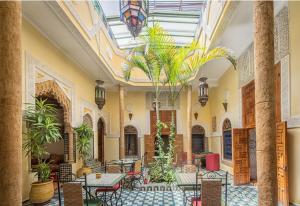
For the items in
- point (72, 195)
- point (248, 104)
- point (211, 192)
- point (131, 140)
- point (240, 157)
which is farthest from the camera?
point (131, 140)

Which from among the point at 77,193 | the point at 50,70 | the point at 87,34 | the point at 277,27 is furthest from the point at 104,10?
the point at 77,193

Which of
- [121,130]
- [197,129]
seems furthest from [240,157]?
[197,129]

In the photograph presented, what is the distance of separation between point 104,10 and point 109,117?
5.64m

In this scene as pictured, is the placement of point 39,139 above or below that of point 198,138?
above

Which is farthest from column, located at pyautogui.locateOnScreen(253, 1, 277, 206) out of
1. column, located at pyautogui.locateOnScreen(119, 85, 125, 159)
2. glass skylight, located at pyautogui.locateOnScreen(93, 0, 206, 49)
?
column, located at pyautogui.locateOnScreen(119, 85, 125, 159)

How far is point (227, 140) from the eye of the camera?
10445 mm

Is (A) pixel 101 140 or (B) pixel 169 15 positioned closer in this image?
(B) pixel 169 15

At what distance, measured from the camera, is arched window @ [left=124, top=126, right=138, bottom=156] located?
13641 mm

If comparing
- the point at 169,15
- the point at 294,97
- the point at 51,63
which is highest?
the point at 169,15

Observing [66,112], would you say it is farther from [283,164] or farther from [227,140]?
[227,140]

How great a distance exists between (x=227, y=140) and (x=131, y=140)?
513 centimetres

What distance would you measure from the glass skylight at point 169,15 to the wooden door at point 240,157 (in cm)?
406

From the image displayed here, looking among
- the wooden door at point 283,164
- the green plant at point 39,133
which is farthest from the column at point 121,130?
the wooden door at point 283,164

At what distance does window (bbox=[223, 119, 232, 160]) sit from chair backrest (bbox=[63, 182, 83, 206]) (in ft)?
24.4
